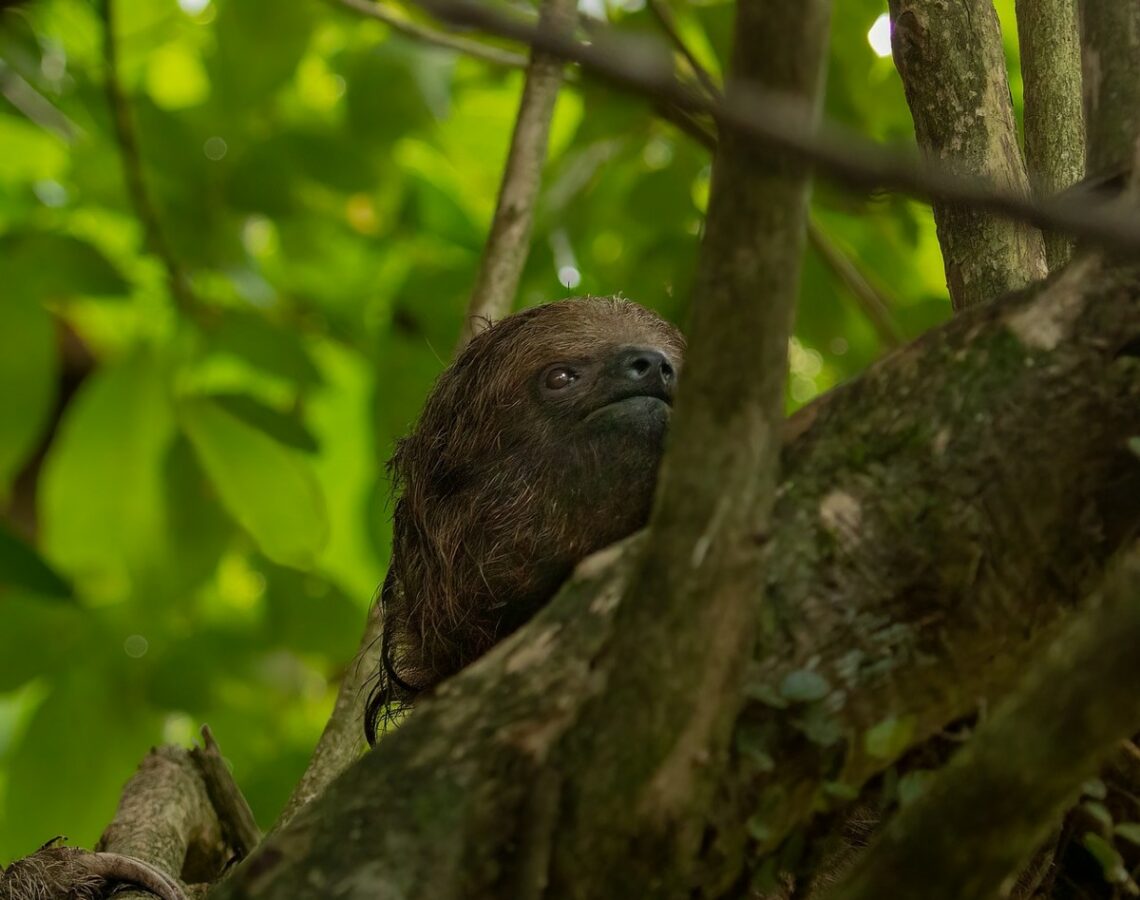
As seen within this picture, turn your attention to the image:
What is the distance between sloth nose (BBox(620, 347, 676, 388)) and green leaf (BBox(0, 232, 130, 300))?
2.06 meters

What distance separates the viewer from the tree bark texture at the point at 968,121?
3.02m

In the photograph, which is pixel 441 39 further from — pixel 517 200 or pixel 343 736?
pixel 343 736

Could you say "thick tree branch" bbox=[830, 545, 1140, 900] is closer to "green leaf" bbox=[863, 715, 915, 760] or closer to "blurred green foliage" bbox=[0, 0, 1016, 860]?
"green leaf" bbox=[863, 715, 915, 760]

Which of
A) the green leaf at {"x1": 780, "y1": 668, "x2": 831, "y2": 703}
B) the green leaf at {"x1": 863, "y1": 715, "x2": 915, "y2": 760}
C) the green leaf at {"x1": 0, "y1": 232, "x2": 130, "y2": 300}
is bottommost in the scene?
the green leaf at {"x1": 863, "y1": 715, "x2": 915, "y2": 760}

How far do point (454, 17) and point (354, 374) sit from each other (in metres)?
6.10

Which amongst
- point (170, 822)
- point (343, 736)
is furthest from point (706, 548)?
point (170, 822)

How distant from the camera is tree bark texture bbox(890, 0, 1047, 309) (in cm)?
302

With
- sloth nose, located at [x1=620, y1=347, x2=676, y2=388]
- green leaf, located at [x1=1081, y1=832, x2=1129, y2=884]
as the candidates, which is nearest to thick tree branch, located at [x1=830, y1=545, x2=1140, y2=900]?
green leaf, located at [x1=1081, y1=832, x2=1129, y2=884]

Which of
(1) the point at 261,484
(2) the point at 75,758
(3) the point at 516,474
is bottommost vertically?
(2) the point at 75,758

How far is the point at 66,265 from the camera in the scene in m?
→ 4.81

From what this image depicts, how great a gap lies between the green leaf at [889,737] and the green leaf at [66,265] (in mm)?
3703

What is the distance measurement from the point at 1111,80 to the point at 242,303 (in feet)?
13.2

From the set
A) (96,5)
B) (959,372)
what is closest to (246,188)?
(96,5)

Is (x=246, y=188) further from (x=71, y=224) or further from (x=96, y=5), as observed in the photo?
(x=71, y=224)
